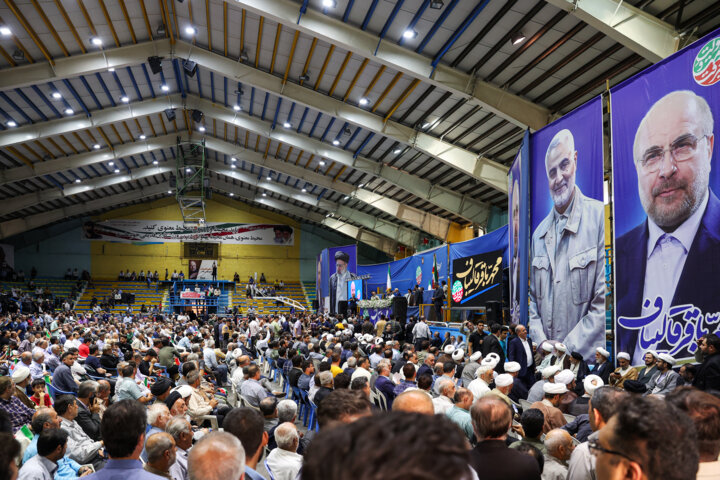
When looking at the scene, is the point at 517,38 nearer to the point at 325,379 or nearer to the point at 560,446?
the point at 325,379

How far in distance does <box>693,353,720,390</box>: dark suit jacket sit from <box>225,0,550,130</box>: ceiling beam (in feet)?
27.2

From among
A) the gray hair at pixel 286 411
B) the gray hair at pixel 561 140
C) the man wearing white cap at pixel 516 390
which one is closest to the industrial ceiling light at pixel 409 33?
the gray hair at pixel 561 140

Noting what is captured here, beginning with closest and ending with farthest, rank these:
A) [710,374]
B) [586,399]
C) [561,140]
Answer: [710,374] → [586,399] → [561,140]

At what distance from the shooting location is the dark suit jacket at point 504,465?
2.34 metres

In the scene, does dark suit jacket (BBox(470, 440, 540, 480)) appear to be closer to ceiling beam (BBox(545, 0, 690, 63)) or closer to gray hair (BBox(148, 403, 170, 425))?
gray hair (BBox(148, 403, 170, 425))

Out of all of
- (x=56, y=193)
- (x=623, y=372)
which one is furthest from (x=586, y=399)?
(x=56, y=193)

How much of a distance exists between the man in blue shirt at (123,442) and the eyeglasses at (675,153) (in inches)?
248

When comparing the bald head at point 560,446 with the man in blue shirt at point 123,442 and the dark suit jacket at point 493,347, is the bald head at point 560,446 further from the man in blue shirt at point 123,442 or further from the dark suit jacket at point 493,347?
the dark suit jacket at point 493,347

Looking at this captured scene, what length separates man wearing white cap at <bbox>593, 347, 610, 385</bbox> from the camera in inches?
282

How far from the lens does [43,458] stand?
3260 millimetres

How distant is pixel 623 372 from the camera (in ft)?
22.1

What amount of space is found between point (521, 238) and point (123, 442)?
898 centimetres

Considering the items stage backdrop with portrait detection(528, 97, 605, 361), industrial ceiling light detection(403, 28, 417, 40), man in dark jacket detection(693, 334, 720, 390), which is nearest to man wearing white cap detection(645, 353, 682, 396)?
man in dark jacket detection(693, 334, 720, 390)

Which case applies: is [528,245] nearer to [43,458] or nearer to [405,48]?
[405,48]
